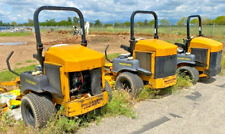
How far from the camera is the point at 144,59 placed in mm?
5301

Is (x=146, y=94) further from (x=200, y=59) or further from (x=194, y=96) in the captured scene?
(x=200, y=59)

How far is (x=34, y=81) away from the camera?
3.69m

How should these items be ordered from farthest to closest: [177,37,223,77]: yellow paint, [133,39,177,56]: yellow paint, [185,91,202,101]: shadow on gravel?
[177,37,223,77]: yellow paint < [185,91,202,101]: shadow on gravel < [133,39,177,56]: yellow paint

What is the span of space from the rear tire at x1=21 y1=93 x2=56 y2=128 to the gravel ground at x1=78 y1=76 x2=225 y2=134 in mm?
646

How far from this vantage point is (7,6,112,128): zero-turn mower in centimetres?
343

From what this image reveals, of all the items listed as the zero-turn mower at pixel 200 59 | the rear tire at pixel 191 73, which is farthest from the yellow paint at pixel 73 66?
the zero-turn mower at pixel 200 59

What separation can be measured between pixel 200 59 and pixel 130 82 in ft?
8.93

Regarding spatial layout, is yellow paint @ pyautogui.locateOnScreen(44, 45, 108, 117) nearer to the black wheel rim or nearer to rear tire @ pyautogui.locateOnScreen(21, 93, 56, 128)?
rear tire @ pyautogui.locateOnScreen(21, 93, 56, 128)

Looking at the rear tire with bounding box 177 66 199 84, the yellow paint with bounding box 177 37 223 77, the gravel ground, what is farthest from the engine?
the yellow paint with bounding box 177 37 223 77

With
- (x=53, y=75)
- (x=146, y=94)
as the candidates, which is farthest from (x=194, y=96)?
(x=53, y=75)

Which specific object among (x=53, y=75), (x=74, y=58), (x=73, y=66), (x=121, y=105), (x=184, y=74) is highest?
(x=74, y=58)

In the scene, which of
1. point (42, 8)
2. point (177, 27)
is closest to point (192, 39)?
point (42, 8)

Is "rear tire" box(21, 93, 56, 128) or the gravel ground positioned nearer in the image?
"rear tire" box(21, 93, 56, 128)

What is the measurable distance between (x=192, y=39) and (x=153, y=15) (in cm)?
179
